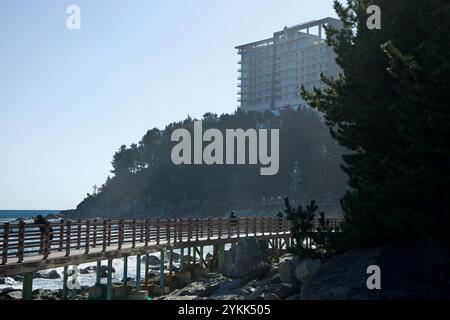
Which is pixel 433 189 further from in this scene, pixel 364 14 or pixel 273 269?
pixel 273 269

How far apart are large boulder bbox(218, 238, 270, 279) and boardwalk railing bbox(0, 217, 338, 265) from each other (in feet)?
8.01

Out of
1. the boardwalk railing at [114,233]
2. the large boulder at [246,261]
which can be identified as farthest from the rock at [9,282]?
the large boulder at [246,261]

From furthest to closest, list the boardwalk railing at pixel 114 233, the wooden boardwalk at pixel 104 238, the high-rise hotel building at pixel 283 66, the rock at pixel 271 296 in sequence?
the high-rise hotel building at pixel 283 66, the rock at pixel 271 296, the boardwalk railing at pixel 114 233, the wooden boardwalk at pixel 104 238

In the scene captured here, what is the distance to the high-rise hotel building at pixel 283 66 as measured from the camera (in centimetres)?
14300

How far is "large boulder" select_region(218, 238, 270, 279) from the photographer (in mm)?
27156

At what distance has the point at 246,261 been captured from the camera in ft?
90.5

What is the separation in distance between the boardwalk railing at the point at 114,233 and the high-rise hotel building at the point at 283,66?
354 feet

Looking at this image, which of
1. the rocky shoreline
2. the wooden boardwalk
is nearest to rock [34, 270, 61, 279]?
the wooden boardwalk

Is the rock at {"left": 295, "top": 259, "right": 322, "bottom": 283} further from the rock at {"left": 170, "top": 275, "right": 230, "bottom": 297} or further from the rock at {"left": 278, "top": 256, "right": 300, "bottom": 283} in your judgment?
the rock at {"left": 170, "top": 275, "right": 230, "bottom": 297}

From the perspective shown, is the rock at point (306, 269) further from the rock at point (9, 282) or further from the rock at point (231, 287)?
the rock at point (9, 282)

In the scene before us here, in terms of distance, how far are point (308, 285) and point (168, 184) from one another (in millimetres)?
126486
